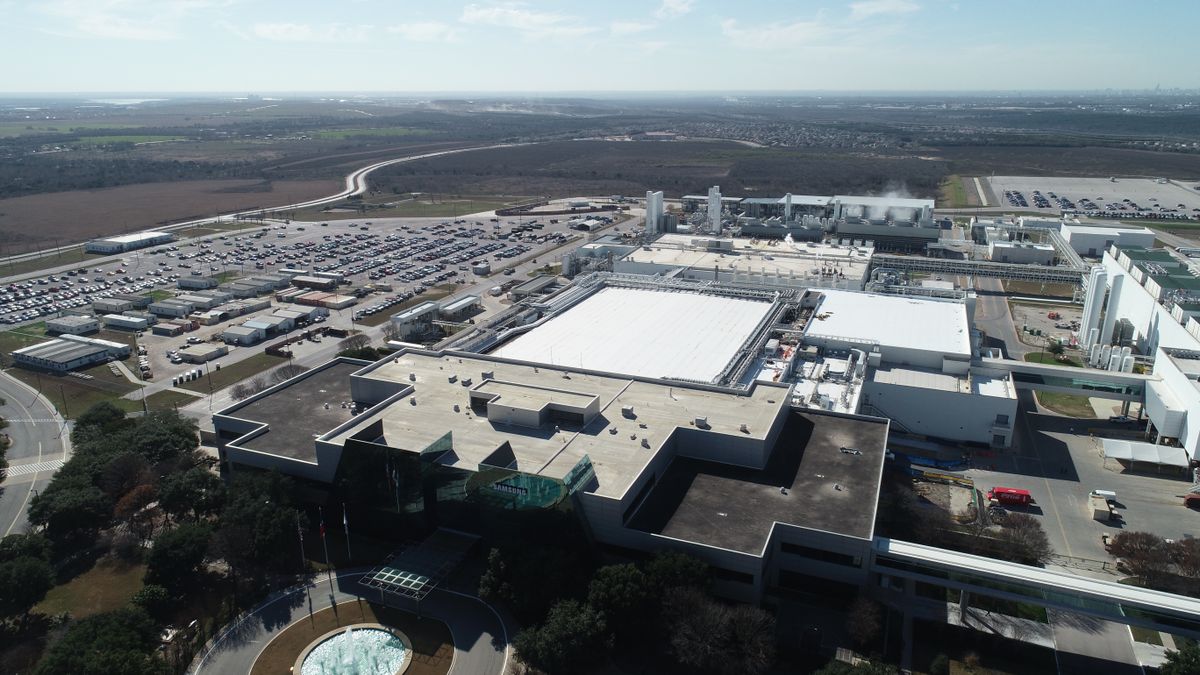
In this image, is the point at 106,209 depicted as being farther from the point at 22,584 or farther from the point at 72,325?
the point at 22,584

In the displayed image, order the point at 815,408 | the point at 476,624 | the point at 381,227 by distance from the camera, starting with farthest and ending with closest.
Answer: the point at 381,227, the point at 815,408, the point at 476,624

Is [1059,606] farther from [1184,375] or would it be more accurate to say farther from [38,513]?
[38,513]

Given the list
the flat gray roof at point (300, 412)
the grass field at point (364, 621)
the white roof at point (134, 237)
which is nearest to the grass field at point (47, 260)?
the white roof at point (134, 237)

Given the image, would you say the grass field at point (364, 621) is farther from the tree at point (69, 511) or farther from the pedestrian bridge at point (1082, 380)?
the pedestrian bridge at point (1082, 380)

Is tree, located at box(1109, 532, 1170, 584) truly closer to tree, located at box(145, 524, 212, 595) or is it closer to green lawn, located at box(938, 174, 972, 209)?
tree, located at box(145, 524, 212, 595)

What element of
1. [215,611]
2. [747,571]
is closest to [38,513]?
[215,611]

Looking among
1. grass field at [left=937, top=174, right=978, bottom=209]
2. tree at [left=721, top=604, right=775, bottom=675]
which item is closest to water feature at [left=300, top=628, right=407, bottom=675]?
tree at [left=721, top=604, right=775, bottom=675]
